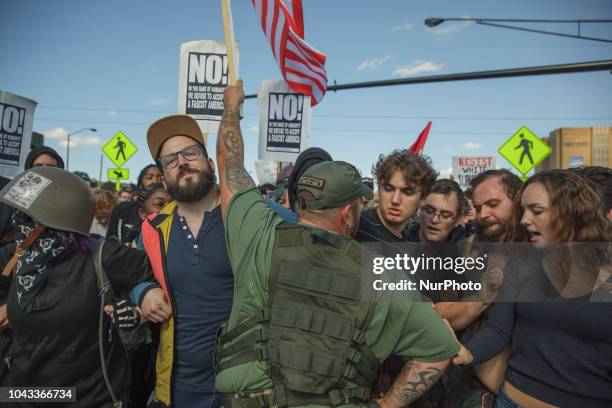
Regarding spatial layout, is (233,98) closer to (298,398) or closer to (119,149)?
(298,398)

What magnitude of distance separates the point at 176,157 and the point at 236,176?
722 mm

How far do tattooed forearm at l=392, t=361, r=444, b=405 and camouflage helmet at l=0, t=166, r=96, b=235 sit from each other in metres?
1.93

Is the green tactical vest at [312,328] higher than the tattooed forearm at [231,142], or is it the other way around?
the tattooed forearm at [231,142]

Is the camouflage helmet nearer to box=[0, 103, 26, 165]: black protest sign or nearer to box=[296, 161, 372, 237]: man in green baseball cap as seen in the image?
box=[296, 161, 372, 237]: man in green baseball cap

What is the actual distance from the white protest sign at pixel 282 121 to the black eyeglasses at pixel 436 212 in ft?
5.21

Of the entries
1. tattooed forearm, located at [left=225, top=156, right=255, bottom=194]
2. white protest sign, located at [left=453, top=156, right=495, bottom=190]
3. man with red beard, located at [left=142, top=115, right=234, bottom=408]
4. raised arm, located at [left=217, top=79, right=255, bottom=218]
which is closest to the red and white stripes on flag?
raised arm, located at [left=217, top=79, right=255, bottom=218]

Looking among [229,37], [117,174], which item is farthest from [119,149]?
[229,37]

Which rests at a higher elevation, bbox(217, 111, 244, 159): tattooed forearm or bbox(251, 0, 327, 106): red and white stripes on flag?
bbox(251, 0, 327, 106): red and white stripes on flag

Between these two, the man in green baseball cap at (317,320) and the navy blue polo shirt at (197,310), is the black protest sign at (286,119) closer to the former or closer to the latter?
the navy blue polo shirt at (197,310)

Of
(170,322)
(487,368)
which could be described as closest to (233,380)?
(170,322)

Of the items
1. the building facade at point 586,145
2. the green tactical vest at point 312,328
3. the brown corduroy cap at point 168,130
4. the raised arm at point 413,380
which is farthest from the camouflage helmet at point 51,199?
the building facade at point 586,145

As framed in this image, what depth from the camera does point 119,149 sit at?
14.0 m

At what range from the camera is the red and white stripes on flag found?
4.12m

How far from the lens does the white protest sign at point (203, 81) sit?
4.07m
